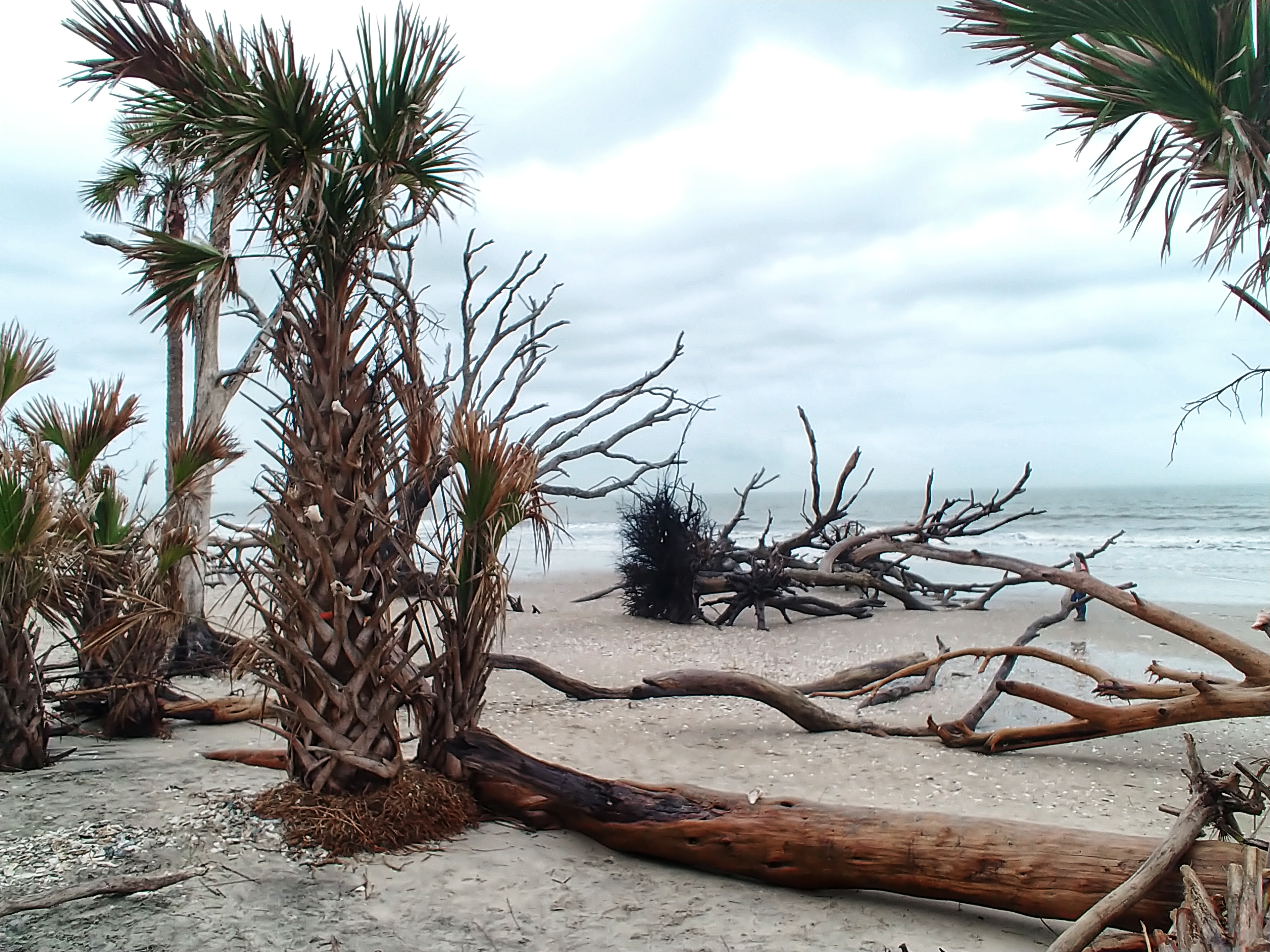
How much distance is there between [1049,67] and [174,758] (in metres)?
6.72

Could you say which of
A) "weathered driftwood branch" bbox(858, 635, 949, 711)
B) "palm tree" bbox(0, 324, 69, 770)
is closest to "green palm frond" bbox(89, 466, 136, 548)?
"palm tree" bbox(0, 324, 69, 770)

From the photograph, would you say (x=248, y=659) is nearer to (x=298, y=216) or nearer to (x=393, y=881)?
(x=393, y=881)

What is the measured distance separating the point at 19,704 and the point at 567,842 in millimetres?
3078

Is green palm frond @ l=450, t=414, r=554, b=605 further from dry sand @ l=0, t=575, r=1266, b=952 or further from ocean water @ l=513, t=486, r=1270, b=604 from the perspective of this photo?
dry sand @ l=0, t=575, r=1266, b=952

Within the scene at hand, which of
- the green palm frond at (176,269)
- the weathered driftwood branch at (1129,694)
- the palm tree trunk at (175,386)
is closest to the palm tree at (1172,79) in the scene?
the weathered driftwood branch at (1129,694)

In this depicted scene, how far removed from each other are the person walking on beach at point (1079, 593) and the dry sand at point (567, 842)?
41.0 inches

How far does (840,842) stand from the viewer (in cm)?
341

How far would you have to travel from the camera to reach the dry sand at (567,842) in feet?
9.84

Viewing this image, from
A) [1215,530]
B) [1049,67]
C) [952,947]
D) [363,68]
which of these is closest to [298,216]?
[363,68]

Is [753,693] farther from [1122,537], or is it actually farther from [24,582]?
[1122,537]

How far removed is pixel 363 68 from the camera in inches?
152

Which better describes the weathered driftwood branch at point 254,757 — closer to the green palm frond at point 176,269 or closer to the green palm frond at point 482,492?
the green palm frond at point 482,492

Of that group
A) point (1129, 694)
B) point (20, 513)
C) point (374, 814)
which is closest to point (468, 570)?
point (374, 814)

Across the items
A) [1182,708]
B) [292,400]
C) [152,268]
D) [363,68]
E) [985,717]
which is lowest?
[985,717]
